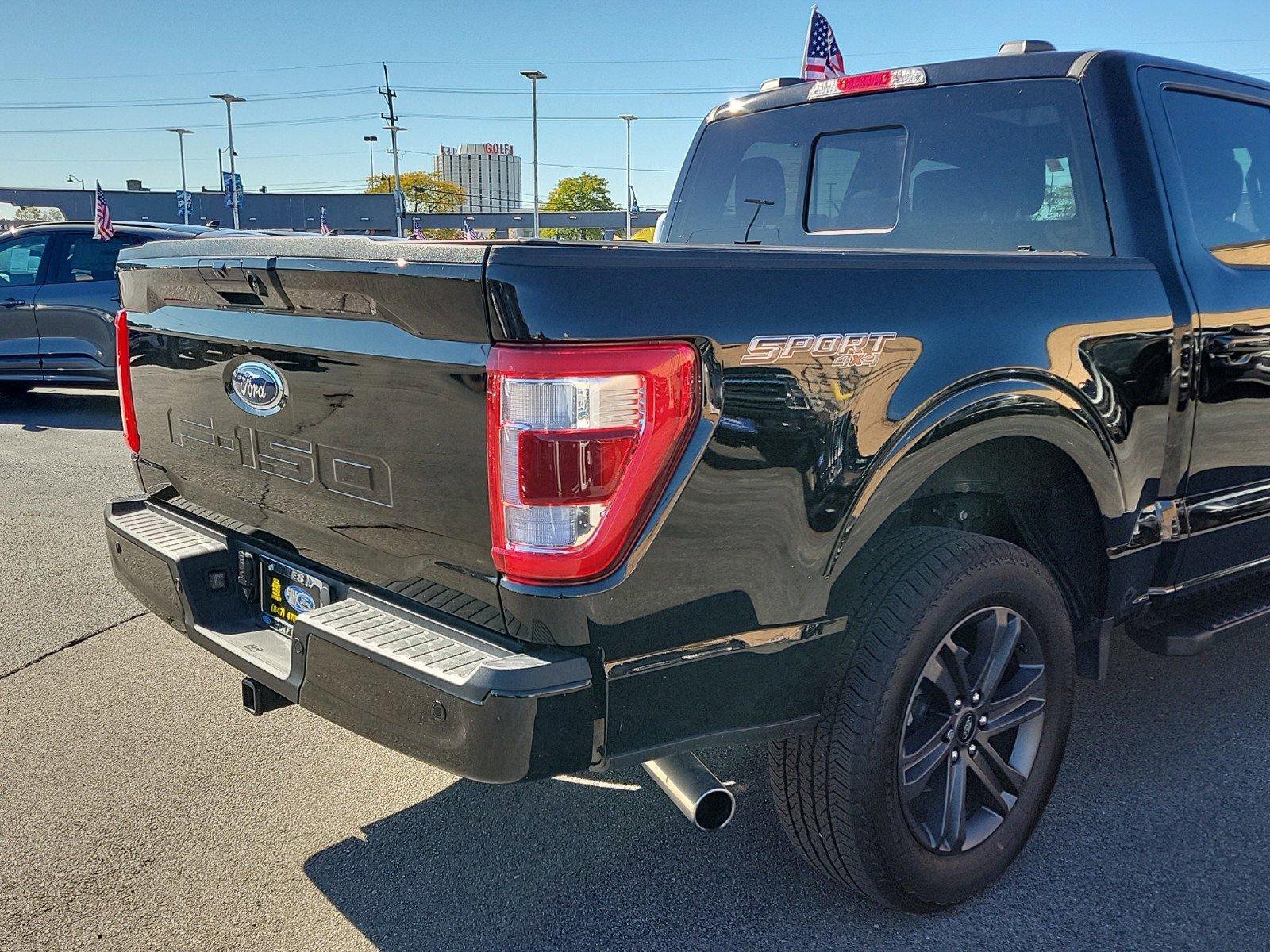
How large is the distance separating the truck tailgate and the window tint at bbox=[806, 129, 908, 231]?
197 centimetres

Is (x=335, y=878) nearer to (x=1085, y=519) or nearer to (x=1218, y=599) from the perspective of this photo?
(x=1085, y=519)

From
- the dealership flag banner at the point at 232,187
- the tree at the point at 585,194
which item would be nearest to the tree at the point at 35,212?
the dealership flag banner at the point at 232,187

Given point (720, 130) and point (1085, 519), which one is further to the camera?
point (720, 130)

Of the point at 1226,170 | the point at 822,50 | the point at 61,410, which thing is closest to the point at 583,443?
the point at 1226,170

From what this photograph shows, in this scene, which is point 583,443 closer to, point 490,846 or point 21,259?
point 490,846

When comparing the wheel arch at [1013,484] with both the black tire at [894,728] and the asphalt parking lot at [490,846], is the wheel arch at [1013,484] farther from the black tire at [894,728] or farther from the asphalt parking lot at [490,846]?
the asphalt parking lot at [490,846]

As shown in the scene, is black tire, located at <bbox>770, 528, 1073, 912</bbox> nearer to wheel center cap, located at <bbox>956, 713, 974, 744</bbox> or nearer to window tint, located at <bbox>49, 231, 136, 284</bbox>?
wheel center cap, located at <bbox>956, 713, 974, 744</bbox>

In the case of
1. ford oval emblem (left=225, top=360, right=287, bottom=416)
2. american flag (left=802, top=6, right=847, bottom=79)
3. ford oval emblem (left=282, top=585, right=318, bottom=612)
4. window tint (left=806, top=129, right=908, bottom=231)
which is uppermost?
american flag (left=802, top=6, right=847, bottom=79)

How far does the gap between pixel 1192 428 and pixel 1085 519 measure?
0.45 m

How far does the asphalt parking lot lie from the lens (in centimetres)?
245

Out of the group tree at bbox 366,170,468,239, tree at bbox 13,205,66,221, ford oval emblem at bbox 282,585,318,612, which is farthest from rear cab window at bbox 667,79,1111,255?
tree at bbox 366,170,468,239

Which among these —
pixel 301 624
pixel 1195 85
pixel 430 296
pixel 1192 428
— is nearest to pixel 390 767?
pixel 301 624

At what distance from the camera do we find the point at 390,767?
10.6 ft

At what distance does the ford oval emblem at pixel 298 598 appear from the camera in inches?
98.0
